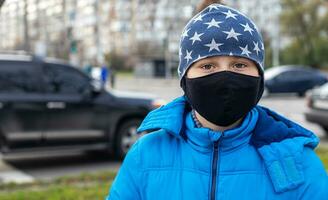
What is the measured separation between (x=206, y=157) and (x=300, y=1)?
56.4 meters

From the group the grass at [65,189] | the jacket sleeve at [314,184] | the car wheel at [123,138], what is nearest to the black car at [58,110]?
the car wheel at [123,138]

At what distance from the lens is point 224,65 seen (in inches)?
73.3


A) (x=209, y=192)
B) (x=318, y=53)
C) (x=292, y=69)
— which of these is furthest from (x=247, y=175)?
(x=318, y=53)

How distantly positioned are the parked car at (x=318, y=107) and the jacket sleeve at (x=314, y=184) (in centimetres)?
962

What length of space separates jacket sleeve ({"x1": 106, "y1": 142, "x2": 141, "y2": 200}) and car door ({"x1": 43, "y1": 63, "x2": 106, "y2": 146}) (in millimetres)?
6693

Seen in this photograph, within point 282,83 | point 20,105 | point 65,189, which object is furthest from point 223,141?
point 282,83

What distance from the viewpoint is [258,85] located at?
190 cm

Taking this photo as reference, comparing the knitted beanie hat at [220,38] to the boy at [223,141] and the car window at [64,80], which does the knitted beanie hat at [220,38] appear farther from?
the car window at [64,80]

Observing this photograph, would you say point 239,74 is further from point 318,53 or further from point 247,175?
point 318,53

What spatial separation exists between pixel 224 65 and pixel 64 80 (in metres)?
7.14

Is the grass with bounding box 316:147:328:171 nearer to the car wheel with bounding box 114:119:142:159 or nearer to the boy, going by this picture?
the car wheel with bounding box 114:119:142:159

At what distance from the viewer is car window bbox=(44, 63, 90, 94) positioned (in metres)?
8.62

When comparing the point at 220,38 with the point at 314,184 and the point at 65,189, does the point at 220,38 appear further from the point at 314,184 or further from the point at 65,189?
the point at 65,189

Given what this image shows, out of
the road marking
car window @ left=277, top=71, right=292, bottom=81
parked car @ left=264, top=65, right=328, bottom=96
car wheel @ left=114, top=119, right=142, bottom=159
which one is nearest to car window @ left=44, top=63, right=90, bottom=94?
car wheel @ left=114, top=119, right=142, bottom=159
